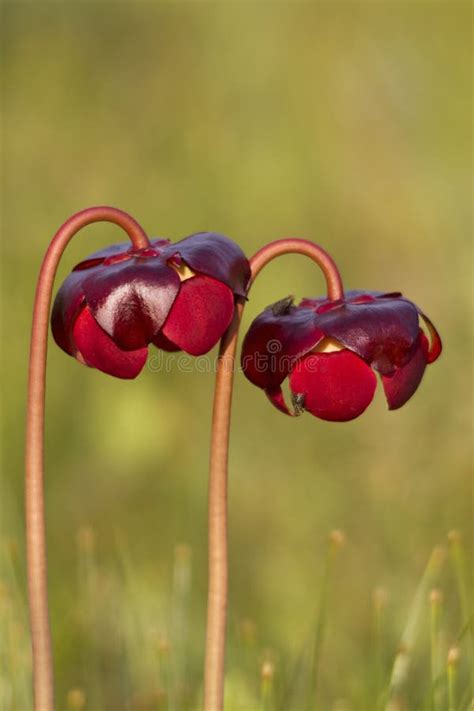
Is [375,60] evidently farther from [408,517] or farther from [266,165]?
[408,517]

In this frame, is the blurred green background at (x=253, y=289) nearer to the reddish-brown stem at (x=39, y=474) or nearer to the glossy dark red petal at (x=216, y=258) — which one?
the reddish-brown stem at (x=39, y=474)

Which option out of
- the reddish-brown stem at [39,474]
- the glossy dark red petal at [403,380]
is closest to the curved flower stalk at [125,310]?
the reddish-brown stem at [39,474]

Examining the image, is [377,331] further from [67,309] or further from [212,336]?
[67,309]

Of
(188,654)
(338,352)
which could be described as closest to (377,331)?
(338,352)

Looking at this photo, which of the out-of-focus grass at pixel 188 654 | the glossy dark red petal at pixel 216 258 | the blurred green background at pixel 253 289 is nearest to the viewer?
the glossy dark red petal at pixel 216 258

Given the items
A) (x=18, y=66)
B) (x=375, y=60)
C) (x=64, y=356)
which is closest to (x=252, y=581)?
(x=64, y=356)

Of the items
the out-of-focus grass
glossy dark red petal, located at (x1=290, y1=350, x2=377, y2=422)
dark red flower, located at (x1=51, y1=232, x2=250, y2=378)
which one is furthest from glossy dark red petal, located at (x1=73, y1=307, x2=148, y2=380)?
the out-of-focus grass

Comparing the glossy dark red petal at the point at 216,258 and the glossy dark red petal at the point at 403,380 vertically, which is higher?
the glossy dark red petal at the point at 216,258
